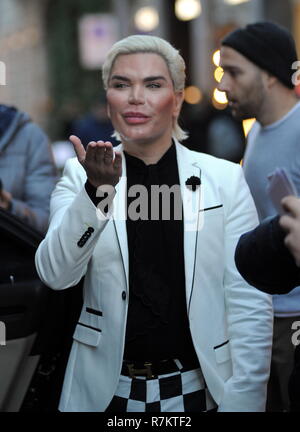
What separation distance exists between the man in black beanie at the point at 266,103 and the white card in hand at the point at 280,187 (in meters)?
1.43

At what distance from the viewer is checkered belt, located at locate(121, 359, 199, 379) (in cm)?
280

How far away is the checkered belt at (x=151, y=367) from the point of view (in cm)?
280

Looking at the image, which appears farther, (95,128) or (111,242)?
(95,128)

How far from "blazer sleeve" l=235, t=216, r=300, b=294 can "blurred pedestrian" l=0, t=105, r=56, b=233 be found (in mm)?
1788

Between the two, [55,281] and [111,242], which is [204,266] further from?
[55,281]

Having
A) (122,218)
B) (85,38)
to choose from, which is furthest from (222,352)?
(85,38)

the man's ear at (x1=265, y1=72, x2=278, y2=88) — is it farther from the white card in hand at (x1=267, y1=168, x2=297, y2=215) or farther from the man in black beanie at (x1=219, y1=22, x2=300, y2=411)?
the white card in hand at (x1=267, y1=168, x2=297, y2=215)

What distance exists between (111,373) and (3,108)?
64.8 inches

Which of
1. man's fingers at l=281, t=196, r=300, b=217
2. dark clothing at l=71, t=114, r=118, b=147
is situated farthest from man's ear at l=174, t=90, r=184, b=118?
dark clothing at l=71, t=114, r=118, b=147

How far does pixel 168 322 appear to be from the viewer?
281 centimetres

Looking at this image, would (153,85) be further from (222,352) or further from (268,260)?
(268,260)

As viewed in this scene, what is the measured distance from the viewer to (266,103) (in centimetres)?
359

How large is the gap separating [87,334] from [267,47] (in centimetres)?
151
